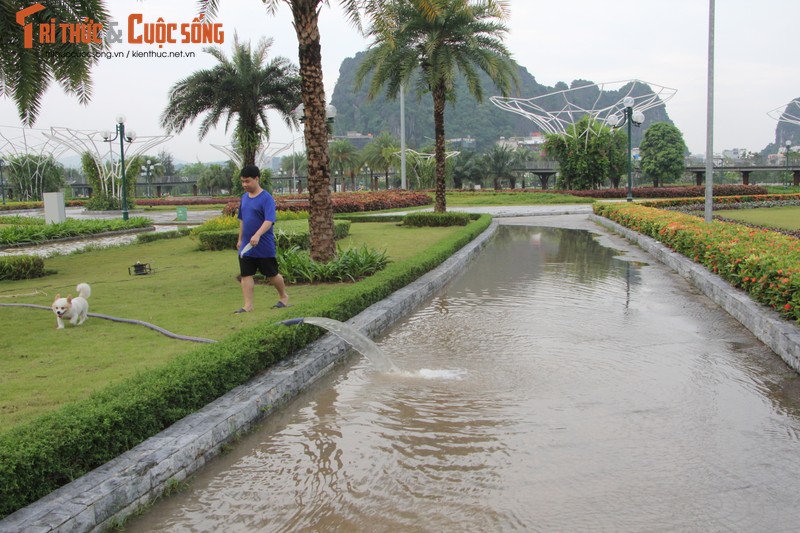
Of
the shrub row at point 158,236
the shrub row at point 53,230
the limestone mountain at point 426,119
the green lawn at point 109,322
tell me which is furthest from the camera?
the limestone mountain at point 426,119

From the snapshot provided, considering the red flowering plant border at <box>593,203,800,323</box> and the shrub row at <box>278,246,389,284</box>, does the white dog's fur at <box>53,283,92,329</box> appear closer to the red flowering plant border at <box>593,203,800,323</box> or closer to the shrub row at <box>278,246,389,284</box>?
the shrub row at <box>278,246,389,284</box>

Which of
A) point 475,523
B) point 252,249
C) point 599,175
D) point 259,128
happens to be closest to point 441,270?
point 252,249

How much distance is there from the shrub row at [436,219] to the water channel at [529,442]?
13535 millimetres

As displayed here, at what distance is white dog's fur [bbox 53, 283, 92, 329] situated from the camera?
6.56m

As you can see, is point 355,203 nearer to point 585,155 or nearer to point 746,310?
point 746,310

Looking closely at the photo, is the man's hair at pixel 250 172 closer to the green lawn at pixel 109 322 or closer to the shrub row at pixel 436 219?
the green lawn at pixel 109 322

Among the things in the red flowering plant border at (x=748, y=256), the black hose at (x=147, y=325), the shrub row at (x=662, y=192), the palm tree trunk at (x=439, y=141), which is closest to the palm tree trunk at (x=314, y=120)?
the black hose at (x=147, y=325)

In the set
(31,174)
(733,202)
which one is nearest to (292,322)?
(733,202)

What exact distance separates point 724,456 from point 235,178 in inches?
1973

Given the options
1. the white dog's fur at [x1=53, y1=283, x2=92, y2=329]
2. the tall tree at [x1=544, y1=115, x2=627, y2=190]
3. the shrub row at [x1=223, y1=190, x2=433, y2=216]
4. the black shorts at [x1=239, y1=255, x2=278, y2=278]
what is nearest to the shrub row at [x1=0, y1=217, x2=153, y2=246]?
the shrub row at [x1=223, y1=190, x2=433, y2=216]

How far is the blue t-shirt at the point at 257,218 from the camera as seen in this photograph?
6926mm

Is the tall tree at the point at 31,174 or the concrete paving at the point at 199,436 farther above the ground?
the tall tree at the point at 31,174

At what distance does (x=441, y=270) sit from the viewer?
1101cm

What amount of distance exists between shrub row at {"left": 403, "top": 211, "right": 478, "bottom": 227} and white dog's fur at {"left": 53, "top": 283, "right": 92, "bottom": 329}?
14.5 meters
